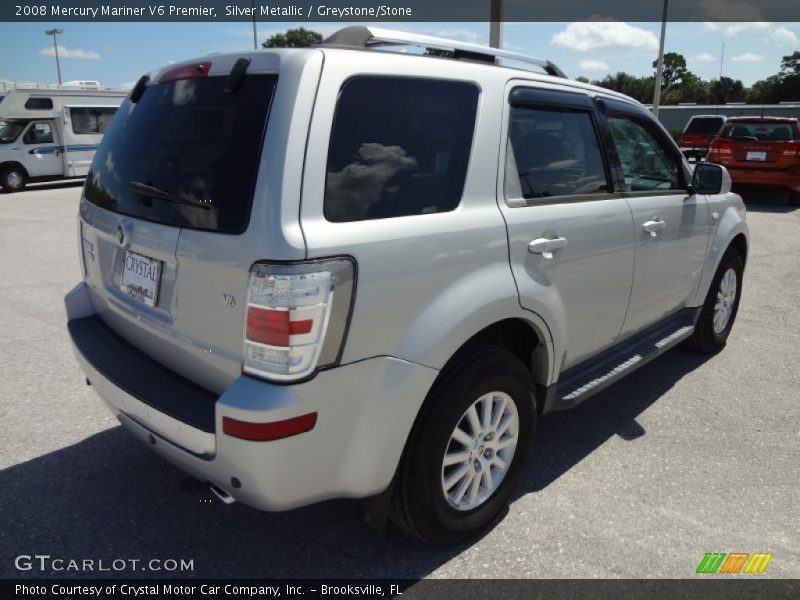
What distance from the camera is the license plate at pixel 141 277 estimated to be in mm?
2361

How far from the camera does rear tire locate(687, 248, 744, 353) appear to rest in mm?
4633

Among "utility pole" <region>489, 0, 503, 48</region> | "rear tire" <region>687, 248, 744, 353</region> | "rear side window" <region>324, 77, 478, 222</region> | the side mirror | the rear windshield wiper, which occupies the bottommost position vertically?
"rear tire" <region>687, 248, 744, 353</region>

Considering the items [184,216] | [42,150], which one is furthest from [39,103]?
[184,216]

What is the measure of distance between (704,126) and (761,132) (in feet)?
34.0

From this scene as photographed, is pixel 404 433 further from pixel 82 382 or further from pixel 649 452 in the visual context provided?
pixel 82 382

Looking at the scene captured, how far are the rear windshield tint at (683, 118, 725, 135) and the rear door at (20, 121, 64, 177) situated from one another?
20437mm

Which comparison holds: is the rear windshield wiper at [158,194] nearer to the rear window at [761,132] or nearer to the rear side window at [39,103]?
the rear window at [761,132]

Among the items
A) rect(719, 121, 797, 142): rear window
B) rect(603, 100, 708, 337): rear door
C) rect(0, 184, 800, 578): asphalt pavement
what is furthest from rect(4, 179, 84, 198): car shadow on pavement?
rect(603, 100, 708, 337): rear door

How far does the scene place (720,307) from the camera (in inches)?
189

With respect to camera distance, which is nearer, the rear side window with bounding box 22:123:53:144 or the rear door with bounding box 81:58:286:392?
the rear door with bounding box 81:58:286:392

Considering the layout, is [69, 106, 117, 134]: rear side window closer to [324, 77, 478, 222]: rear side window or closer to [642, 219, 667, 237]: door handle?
[642, 219, 667, 237]: door handle

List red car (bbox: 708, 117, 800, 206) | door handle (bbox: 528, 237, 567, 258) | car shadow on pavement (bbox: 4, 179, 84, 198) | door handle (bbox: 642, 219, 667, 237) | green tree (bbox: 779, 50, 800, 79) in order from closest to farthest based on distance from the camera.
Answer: door handle (bbox: 528, 237, 567, 258) < door handle (bbox: 642, 219, 667, 237) < red car (bbox: 708, 117, 800, 206) < car shadow on pavement (bbox: 4, 179, 84, 198) < green tree (bbox: 779, 50, 800, 79)

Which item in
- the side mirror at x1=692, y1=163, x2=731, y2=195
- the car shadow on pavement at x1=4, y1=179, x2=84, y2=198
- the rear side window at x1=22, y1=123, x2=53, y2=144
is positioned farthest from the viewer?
the car shadow on pavement at x1=4, y1=179, x2=84, y2=198

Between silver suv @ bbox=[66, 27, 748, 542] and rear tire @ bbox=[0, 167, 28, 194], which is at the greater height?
silver suv @ bbox=[66, 27, 748, 542]
